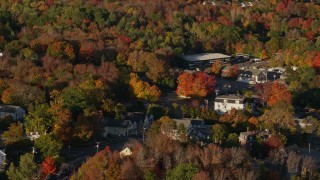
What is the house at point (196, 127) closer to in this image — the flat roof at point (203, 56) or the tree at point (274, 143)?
the tree at point (274, 143)

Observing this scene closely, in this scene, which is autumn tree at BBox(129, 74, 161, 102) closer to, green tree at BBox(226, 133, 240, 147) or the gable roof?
the gable roof

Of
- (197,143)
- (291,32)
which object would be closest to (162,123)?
(197,143)

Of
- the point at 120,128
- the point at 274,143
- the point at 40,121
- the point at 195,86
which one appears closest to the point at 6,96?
the point at 40,121

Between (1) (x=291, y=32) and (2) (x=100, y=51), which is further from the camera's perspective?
(1) (x=291, y=32)

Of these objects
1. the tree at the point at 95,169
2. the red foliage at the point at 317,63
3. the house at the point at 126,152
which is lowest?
the red foliage at the point at 317,63

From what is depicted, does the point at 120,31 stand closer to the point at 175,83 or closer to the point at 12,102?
the point at 175,83

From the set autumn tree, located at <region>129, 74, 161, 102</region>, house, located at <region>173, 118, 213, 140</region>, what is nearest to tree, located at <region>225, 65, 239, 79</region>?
autumn tree, located at <region>129, 74, 161, 102</region>

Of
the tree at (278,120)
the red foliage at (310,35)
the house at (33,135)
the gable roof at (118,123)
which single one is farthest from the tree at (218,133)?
the red foliage at (310,35)
